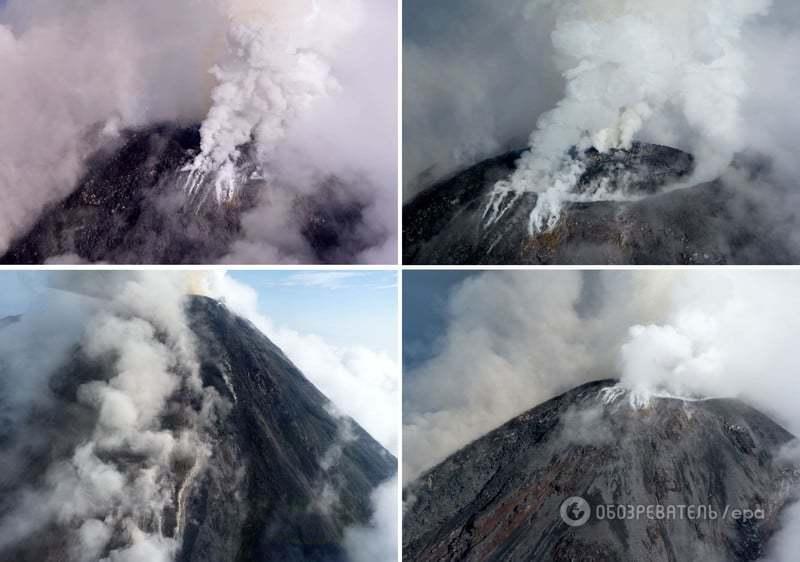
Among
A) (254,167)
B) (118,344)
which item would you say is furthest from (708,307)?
(118,344)

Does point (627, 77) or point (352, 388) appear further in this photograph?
point (627, 77)

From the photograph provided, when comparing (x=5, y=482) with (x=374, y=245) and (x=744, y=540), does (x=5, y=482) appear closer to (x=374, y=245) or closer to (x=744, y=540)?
(x=374, y=245)

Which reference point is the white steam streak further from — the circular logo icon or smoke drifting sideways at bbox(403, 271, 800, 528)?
the circular logo icon

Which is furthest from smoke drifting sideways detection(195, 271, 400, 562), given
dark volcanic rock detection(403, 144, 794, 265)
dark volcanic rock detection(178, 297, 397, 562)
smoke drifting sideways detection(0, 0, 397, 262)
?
dark volcanic rock detection(403, 144, 794, 265)

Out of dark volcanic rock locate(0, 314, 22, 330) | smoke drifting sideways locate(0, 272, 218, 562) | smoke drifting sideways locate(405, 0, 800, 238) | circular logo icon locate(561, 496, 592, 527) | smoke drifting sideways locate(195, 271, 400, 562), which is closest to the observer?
smoke drifting sideways locate(0, 272, 218, 562)

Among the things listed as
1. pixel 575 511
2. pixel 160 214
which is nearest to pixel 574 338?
pixel 575 511

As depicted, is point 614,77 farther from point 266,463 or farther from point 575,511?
point 266,463

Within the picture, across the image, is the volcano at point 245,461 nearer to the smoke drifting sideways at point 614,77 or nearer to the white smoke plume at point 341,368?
the white smoke plume at point 341,368
